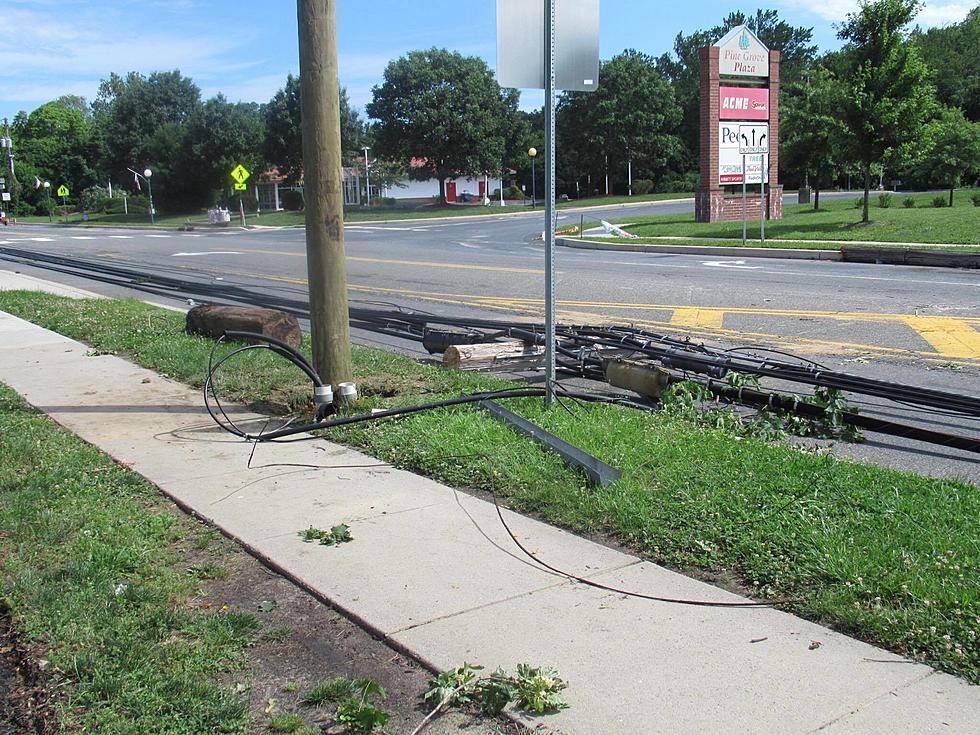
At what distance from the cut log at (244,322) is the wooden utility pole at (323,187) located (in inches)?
81.4

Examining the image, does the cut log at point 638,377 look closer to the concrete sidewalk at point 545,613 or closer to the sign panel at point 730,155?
the concrete sidewalk at point 545,613

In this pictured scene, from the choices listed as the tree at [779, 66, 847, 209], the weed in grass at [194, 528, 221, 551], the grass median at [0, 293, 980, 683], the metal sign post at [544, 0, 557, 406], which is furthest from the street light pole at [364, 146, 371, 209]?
the weed in grass at [194, 528, 221, 551]

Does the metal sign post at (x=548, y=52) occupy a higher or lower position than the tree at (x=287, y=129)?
lower

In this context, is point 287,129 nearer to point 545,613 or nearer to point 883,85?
point 883,85

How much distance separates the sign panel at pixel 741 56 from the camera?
31547 mm

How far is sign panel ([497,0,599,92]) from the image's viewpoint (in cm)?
595

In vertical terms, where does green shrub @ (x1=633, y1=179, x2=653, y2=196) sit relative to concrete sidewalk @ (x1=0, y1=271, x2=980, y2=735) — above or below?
above

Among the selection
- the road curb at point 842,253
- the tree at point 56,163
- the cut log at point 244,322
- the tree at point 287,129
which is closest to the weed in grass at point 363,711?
the cut log at point 244,322

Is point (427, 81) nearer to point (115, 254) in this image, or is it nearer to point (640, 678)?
point (115, 254)

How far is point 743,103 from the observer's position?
31672 millimetres

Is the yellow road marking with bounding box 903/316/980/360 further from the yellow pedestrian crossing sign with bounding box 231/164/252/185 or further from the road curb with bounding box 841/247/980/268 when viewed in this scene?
the yellow pedestrian crossing sign with bounding box 231/164/252/185

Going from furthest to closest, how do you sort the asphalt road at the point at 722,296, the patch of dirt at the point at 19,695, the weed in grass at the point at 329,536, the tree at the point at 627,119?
the tree at the point at 627,119 < the asphalt road at the point at 722,296 < the weed in grass at the point at 329,536 < the patch of dirt at the point at 19,695

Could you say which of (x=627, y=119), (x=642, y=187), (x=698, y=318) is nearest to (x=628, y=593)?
(x=698, y=318)

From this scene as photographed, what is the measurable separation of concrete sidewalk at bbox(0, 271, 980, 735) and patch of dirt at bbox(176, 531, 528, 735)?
0.26 feet
